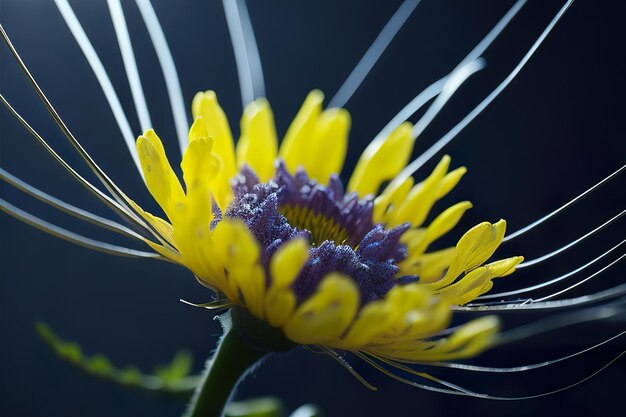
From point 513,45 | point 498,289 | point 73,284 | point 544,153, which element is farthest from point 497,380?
point 73,284

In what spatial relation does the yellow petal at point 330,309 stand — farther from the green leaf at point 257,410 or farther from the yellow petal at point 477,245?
the green leaf at point 257,410

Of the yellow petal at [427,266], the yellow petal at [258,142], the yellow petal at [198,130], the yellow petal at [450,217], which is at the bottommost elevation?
the yellow petal at [198,130]

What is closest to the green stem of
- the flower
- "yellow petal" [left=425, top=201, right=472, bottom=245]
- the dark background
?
the flower

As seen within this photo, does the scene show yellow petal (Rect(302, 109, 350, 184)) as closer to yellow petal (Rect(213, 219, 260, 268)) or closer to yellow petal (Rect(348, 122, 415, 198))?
yellow petal (Rect(348, 122, 415, 198))

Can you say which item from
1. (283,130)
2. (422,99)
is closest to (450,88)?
(422,99)

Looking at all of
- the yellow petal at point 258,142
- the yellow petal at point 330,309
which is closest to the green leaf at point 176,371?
the yellow petal at point 258,142

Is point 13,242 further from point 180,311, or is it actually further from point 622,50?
point 622,50
